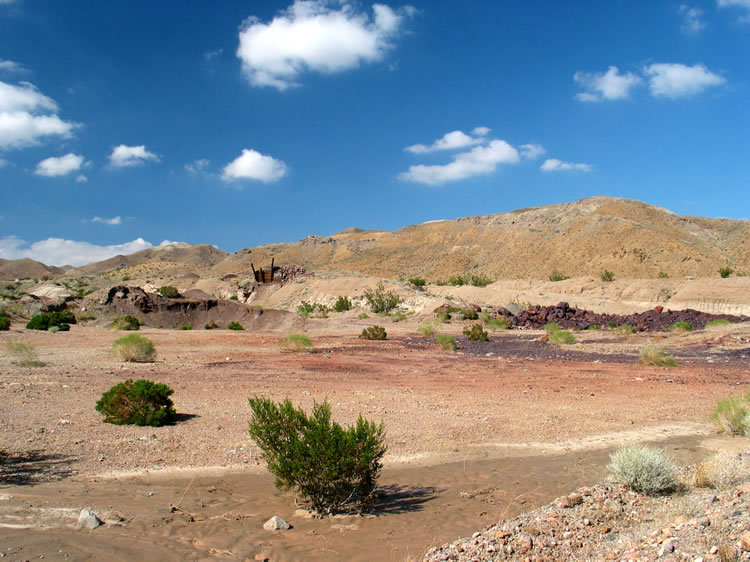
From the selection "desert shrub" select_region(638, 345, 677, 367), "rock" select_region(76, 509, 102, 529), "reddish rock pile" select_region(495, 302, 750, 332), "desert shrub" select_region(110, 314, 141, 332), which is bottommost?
"desert shrub" select_region(638, 345, 677, 367)

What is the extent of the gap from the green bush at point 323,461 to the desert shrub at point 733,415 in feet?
22.6

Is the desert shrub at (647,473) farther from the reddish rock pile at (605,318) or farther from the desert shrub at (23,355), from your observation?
the reddish rock pile at (605,318)

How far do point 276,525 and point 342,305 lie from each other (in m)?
44.5

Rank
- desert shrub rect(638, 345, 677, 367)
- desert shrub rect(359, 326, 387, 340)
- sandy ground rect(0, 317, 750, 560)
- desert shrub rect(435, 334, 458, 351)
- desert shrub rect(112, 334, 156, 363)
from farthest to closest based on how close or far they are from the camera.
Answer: desert shrub rect(359, 326, 387, 340) < desert shrub rect(435, 334, 458, 351) < desert shrub rect(638, 345, 677, 367) < desert shrub rect(112, 334, 156, 363) < sandy ground rect(0, 317, 750, 560)

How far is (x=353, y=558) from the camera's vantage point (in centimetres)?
498

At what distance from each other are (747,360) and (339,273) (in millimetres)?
47273

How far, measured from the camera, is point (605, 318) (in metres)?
37.5

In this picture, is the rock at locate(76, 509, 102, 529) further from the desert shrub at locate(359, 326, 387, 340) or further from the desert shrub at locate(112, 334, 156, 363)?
the desert shrub at locate(359, 326, 387, 340)

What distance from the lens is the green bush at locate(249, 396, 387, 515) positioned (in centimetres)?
603

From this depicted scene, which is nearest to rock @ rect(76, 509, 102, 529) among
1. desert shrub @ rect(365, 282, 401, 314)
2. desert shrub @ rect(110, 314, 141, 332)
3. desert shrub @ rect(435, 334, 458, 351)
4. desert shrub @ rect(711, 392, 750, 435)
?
desert shrub @ rect(711, 392, 750, 435)

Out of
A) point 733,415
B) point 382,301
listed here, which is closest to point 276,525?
point 733,415

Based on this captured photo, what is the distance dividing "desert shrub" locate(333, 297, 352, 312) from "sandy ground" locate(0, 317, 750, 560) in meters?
29.2

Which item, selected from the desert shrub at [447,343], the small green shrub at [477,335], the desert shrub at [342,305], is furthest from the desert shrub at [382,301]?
the desert shrub at [447,343]

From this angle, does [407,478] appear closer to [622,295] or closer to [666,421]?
[666,421]
